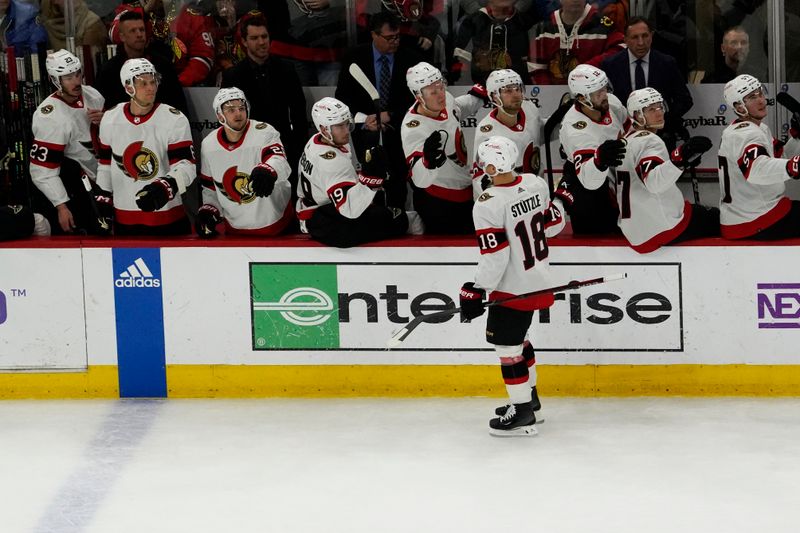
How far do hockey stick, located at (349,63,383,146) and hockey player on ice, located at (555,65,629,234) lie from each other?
976 millimetres

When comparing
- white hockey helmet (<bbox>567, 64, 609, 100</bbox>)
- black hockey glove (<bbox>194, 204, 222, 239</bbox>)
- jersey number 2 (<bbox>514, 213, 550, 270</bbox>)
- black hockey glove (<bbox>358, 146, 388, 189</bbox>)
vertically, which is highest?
white hockey helmet (<bbox>567, 64, 609, 100</bbox>)

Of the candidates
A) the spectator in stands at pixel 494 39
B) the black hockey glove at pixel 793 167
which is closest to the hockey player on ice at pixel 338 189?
the spectator in stands at pixel 494 39

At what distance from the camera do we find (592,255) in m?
6.17

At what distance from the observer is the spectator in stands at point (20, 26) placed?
7.43 metres

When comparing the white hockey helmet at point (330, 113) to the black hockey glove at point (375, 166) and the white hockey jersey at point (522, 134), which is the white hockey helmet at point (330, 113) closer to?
the black hockey glove at point (375, 166)

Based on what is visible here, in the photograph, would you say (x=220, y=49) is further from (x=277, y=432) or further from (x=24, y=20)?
(x=277, y=432)

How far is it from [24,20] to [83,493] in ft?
10.7

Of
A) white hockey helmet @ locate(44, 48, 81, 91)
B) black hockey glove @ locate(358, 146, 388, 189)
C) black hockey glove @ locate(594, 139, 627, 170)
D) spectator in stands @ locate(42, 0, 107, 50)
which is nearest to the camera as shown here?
black hockey glove @ locate(594, 139, 627, 170)

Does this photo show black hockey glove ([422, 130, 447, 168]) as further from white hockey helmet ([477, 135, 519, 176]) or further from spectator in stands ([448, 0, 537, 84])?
spectator in stands ([448, 0, 537, 84])

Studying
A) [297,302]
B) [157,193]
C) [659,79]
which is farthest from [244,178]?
[659,79]

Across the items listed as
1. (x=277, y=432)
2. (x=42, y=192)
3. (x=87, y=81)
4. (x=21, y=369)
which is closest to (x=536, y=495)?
(x=277, y=432)

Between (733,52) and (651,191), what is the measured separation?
1637 mm

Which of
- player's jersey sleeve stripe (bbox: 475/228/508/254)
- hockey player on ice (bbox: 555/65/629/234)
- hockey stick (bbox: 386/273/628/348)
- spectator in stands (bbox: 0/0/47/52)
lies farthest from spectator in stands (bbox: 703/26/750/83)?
spectator in stands (bbox: 0/0/47/52)

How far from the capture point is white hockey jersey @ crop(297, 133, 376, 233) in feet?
20.3
